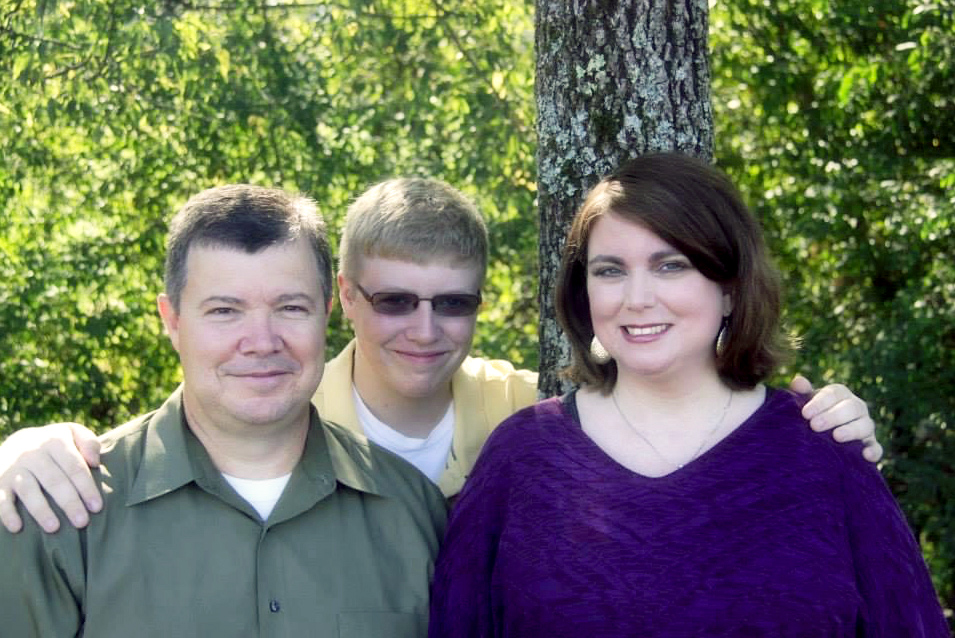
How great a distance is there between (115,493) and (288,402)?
1.37ft

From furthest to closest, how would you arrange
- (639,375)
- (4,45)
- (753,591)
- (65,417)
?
(65,417), (4,45), (639,375), (753,591)

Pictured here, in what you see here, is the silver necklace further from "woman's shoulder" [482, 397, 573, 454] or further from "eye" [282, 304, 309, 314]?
"eye" [282, 304, 309, 314]

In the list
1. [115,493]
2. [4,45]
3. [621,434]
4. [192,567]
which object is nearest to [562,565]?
[621,434]

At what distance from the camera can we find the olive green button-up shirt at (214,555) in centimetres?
260

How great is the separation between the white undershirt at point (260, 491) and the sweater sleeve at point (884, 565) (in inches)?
49.9

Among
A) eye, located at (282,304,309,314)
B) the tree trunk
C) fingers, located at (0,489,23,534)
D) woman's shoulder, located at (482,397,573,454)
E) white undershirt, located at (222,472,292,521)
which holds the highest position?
Result: the tree trunk

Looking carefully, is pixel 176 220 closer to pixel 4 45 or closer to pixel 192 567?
pixel 192 567

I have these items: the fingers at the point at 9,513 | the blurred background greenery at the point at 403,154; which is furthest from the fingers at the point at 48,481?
the blurred background greenery at the point at 403,154

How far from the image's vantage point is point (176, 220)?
290 cm

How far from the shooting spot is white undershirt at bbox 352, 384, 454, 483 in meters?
3.59

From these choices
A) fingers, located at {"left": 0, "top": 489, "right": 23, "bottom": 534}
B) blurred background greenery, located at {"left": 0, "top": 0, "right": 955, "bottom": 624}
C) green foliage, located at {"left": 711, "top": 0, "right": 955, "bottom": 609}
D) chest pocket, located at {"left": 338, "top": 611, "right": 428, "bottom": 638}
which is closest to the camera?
fingers, located at {"left": 0, "top": 489, "right": 23, "bottom": 534}

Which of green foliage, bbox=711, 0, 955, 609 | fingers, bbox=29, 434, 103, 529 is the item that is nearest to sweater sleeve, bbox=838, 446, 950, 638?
fingers, bbox=29, 434, 103, 529

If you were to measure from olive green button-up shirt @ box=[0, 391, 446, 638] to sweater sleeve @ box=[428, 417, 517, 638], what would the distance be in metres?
0.05

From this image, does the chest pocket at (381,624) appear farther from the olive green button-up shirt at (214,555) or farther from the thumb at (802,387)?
the thumb at (802,387)
